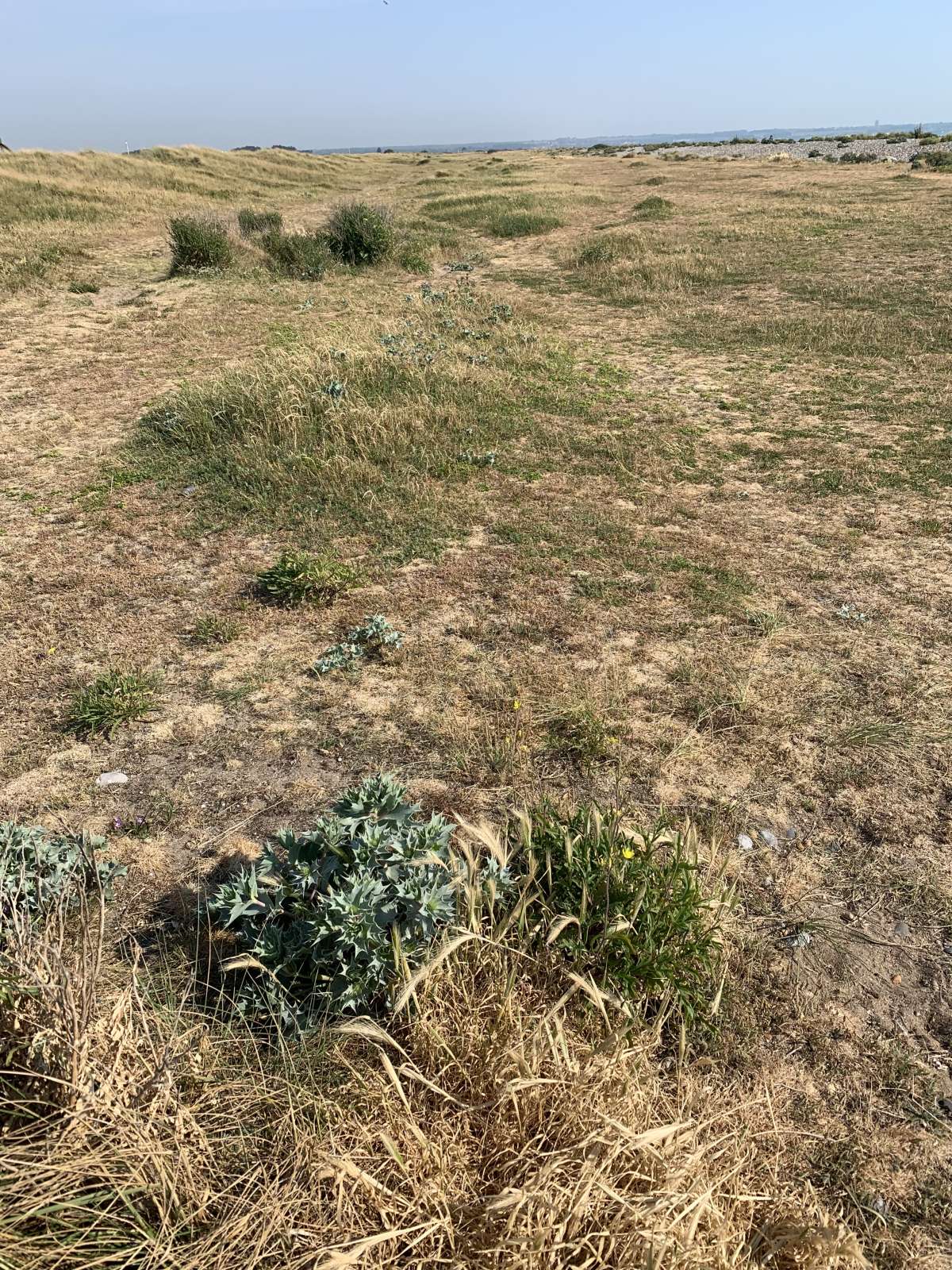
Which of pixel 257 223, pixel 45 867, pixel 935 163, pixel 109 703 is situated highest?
pixel 935 163

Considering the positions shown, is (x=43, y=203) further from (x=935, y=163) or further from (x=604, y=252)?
(x=935, y=163)

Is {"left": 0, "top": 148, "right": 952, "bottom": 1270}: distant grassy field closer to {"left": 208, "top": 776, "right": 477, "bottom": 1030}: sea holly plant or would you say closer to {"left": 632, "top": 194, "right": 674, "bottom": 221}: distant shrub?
{"left": 208, "top": 776, "right": 477, "bottom": 1030}: sea holly plant

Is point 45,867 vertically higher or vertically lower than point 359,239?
lower

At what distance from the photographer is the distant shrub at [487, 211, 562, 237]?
64.6 ft

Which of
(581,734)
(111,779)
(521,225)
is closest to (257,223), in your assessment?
(521,225)

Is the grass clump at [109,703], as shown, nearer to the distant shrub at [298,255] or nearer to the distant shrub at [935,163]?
the distant shrub at [298,255]

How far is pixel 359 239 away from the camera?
52.6ft

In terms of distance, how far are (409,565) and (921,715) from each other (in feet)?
10.9

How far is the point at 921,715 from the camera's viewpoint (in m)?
3.82

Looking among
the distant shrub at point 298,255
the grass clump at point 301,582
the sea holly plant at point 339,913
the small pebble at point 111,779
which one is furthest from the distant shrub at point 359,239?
the sea holly plant at point 339,913

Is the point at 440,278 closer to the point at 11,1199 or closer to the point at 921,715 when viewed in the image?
the point at 921,715

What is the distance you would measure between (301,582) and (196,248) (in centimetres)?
1338

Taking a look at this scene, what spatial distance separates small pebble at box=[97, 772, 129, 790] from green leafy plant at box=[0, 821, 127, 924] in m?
0.52

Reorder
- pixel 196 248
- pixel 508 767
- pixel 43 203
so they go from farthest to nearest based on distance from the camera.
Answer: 1. pixel 43 203
2. pixel 196 248
3. pixel 508 767
